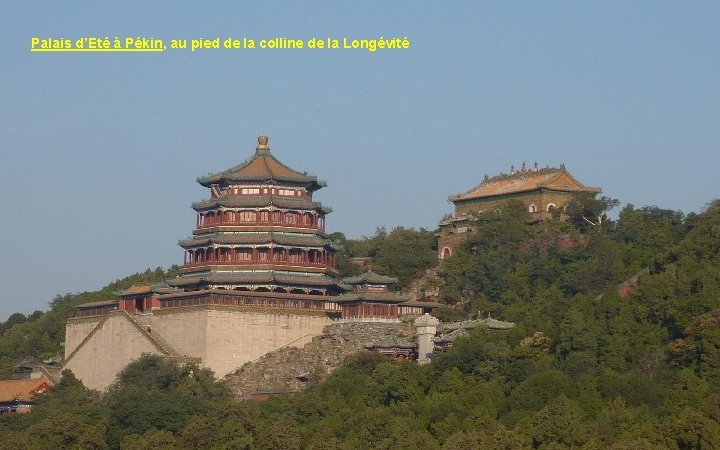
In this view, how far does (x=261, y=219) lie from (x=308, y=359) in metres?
9.28

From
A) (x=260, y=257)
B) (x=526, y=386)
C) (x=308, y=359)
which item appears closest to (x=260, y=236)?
(x=260, y=257)

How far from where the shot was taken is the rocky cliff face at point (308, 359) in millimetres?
85750

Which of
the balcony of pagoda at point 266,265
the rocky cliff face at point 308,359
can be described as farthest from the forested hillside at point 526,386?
the balcony of pagoda at point 266,265

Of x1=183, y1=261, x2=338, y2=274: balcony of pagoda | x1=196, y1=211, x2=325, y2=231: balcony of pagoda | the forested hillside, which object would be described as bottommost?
the forested hillside

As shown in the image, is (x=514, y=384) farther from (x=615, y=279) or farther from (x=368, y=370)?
(x=615, y=279)

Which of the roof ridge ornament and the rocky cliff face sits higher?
the roof ridge ornament

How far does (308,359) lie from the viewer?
87625 millimetres

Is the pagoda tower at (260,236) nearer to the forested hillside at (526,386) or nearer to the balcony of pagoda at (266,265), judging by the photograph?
the balcony of pagoda at (266,265)

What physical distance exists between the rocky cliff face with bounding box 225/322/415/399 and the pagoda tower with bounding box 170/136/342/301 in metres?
3.31

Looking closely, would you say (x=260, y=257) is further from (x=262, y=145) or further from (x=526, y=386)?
(x=526, y=386)

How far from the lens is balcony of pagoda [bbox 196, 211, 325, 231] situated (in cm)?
9406

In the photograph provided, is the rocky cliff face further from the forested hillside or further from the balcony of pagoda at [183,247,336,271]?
the balcony of pagoda at [183,247,336,271]

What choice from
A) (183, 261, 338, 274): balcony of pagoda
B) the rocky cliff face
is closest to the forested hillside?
the rocky cliff face

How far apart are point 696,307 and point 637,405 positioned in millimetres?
7720
